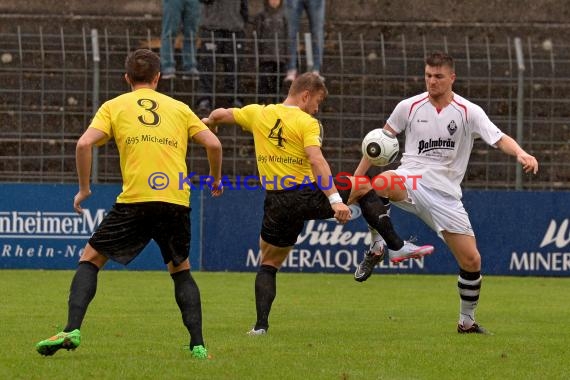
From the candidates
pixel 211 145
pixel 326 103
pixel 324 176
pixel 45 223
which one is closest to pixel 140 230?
pixel 211 145

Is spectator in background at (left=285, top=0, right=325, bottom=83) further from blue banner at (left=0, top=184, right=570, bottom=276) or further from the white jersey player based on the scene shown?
the white jersey player

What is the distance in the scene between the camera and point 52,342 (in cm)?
739

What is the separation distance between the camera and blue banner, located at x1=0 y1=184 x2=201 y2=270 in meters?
16.2

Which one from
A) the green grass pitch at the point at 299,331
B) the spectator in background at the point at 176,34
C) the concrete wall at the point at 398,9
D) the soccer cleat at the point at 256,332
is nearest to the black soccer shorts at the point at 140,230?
the green grass pitch at the point at 299,331

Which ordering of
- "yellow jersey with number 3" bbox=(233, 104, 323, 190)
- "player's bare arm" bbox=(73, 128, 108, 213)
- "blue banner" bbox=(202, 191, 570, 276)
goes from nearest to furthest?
"player's bare arm" bbox=(73, 128, 108, 213), "yellow jersey with number 3" bbox=(233, 104, 323, 190), "blue banner" bbox=(202, 191, 570, 276)

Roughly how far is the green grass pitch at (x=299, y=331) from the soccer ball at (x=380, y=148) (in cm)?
140

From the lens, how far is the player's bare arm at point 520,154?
892 cm

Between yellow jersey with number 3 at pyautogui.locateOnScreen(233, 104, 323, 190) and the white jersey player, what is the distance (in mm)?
1011

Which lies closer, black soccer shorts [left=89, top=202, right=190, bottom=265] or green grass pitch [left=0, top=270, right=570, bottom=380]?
green grass pitch [left=0, top=270, right=570, bottom=380]

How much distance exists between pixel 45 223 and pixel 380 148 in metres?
7.25

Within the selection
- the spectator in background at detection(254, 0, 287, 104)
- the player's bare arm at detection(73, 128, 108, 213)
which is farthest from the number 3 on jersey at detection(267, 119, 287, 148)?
the spectator in background at detection(254, 0, 287, 104)

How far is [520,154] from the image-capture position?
9148mm

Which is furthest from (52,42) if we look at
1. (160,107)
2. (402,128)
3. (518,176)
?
(160,107)

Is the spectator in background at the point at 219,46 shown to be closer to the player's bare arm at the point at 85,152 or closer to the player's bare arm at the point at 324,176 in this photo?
the player's bare arm at the point at 324,176
